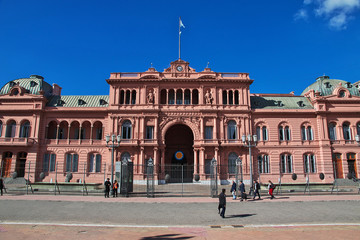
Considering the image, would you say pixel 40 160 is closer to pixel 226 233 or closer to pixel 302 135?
pixel 226 233

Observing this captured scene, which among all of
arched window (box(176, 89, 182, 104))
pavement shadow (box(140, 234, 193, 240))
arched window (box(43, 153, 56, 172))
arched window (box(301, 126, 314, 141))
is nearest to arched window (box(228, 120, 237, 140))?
arched window (box(176, 89, 182, 104))

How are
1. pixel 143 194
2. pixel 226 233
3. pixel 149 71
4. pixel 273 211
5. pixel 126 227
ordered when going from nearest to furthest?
pixel 226 233, pixel 126 227, pixel 273 211, pixel 143 194, pixel 149 71

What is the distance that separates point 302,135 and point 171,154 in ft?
72.3

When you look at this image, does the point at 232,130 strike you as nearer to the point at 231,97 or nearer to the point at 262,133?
the point at 262,133

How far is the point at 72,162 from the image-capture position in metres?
40.2

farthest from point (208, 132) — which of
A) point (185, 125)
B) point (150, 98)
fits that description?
point (150, 98)

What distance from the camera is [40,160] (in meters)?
39.9

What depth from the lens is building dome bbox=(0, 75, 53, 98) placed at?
43.0 m

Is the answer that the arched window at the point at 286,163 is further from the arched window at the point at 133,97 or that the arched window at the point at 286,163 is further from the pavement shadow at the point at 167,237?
the pavement shadow at the point at 167,237

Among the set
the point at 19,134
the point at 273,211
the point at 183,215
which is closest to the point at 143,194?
the point at 183,215

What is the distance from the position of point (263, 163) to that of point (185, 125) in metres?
14.1

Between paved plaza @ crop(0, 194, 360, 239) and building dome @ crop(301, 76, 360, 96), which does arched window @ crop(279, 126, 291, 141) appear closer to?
building dome @ crop(301, 76, 360, 96)

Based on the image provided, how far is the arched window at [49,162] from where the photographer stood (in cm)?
3994

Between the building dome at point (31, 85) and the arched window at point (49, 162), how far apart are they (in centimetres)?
1044
